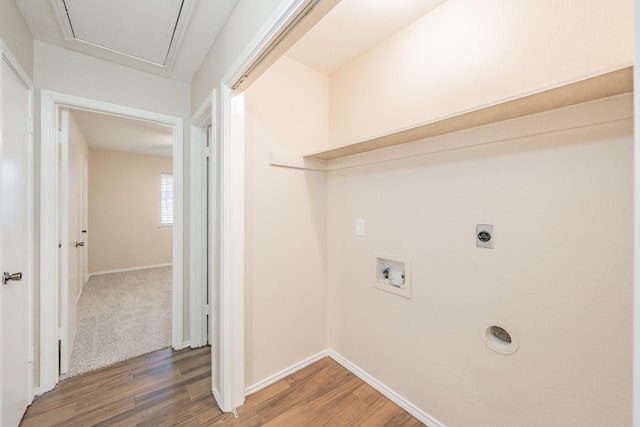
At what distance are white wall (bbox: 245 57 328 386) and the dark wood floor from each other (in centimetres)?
22

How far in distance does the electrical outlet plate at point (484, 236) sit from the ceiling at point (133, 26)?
1910 millimetres

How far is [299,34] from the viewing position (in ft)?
3.71

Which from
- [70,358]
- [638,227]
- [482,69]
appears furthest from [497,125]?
[70,358]

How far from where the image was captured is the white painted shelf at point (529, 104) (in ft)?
2.84

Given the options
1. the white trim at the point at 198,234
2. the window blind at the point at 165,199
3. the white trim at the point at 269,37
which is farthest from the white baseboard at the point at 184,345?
the window blind at the point at 165,199

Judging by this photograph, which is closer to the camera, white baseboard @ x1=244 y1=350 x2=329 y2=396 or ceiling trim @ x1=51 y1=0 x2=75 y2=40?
ceiling trim @ x1=51 y1=0 x2=75 y2=40

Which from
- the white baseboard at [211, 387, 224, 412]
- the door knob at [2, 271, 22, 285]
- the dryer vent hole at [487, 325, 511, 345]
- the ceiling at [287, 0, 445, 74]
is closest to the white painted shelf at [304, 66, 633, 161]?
the ceiling at [287, 0, 445, 74]

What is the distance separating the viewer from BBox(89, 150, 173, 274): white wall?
501 centimetres

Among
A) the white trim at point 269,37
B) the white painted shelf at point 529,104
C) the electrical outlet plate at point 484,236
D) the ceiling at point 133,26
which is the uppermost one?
the ceiling at point 133,26

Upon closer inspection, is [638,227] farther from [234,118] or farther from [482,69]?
[234,118]

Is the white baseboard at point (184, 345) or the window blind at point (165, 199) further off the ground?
the window blind at point (165, 199)

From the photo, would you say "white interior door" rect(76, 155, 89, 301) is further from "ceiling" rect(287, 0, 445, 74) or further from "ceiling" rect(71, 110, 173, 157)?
"ceiling" rect(287, 0, 445, 74)

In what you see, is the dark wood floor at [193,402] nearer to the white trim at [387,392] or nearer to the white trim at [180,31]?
the white trim at [387,392]

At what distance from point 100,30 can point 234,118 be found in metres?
1.14
